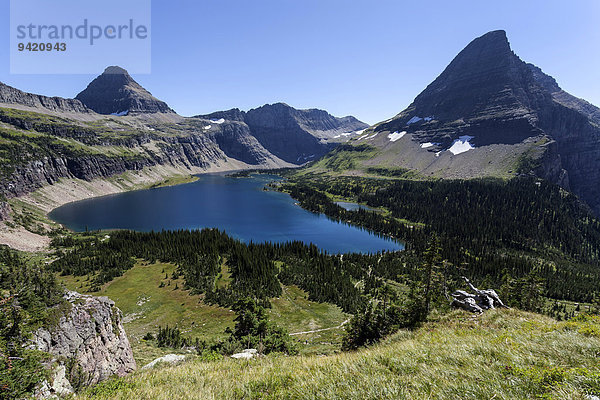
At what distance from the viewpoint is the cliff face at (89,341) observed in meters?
16.4

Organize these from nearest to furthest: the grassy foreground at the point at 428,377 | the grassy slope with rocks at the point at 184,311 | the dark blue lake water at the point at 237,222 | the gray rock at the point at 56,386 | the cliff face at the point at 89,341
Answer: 1. the grassy foreground at the point at 428,377
2. the gray rock at the point at 56,386
3. the cliff face at the point at 89,341
4. the grassy slope with rocks at the point at 184,311
5. the dark blue lake water at the point at 237,222

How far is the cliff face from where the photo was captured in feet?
53.8

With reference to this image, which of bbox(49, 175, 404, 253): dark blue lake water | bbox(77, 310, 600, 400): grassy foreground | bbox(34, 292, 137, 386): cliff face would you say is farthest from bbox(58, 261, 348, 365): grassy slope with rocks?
bbox(49, 175, 404, 253): dark blue lake water

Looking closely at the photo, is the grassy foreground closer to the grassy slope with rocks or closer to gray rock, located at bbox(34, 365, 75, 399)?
gray rock, located at bbox(34, 365, 75, 399)

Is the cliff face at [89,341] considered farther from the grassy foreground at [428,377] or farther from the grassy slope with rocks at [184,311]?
the grassy slope with rocks at [184,311]

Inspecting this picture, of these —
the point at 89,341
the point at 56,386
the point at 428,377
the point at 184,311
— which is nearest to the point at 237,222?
the point at 184,311

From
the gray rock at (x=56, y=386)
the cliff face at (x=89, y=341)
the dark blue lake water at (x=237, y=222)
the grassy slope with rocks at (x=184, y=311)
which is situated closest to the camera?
the gray rock at (x=56, y=386)

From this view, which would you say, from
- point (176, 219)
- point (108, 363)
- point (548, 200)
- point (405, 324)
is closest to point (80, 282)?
point (108, 363)

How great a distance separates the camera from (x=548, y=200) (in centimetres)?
18612

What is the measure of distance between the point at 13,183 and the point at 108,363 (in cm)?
21441

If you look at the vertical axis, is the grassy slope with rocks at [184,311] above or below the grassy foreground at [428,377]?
Result: below

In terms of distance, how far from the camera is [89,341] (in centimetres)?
1914

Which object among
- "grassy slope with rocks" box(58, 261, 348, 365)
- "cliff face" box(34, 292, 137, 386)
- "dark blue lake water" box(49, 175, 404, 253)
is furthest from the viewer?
"dark blue lake water" box(49, 175, 404, 253)

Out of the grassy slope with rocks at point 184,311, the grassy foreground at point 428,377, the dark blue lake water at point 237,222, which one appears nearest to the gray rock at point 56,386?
the grassy foreground at point 428,377
